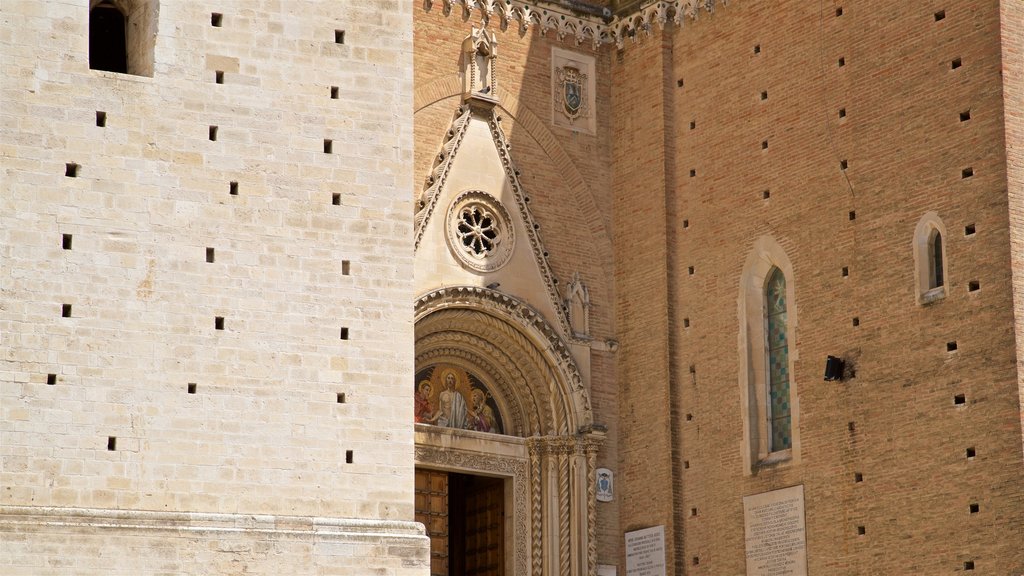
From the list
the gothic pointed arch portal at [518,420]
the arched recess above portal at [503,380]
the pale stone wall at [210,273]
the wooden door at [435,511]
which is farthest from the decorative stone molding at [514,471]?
the pale stone wall at [210,273]

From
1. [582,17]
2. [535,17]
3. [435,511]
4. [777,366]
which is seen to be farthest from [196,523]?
[582,17]

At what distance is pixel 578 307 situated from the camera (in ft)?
68.8

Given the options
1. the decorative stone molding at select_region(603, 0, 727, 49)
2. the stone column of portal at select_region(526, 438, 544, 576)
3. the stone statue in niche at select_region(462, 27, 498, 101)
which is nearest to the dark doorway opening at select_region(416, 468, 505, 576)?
the stone column of portal at select_region(526, 438, 544, 576)

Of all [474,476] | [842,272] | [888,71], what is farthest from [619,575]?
[888,71]

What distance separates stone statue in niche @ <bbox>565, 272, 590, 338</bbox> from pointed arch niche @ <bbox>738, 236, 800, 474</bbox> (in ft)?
6.03

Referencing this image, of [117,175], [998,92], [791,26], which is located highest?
[791,26]

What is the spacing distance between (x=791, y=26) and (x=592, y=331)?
376 centimetres

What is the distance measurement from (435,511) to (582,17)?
5.65 metres

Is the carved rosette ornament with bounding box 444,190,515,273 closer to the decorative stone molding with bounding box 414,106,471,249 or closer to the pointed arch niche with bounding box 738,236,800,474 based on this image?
the decorative stone molding with bounding box 414,106,471,249

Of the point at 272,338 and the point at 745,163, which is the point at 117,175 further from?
the point at 745,163

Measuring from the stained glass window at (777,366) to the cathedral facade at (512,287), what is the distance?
38 mm

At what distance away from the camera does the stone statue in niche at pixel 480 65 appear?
20719 mm

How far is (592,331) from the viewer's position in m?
21.0

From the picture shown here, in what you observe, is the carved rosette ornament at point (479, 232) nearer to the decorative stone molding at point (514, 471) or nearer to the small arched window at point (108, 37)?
the decorative stone molding at point (514, 471)
